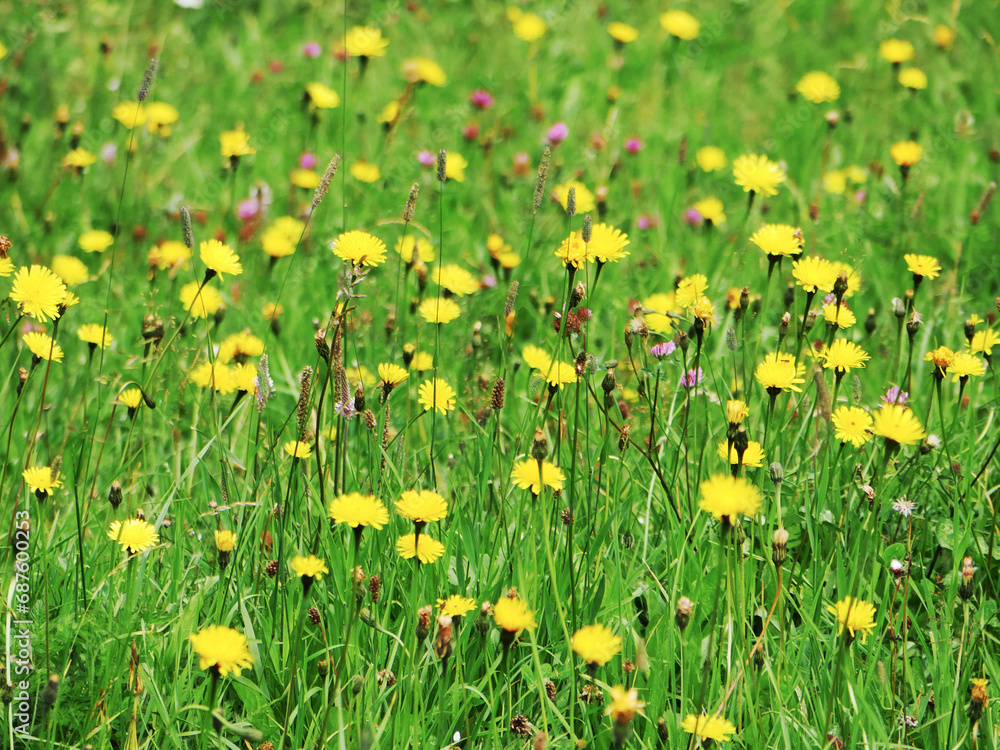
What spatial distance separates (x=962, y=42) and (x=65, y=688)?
14.3 feet

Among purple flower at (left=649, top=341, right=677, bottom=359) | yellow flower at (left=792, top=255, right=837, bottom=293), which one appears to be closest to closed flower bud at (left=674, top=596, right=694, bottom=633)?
yellow flower at (left=792, top=255, right=837, bottom=293)

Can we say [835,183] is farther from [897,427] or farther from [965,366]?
→ [897,427]

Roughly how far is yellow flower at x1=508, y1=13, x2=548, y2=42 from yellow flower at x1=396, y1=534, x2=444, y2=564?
126 inches

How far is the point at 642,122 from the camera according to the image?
12.6ft

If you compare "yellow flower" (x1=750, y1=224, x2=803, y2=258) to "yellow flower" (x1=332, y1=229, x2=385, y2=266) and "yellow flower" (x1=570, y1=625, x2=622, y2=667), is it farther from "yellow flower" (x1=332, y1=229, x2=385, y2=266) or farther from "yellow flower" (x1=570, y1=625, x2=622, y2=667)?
"yellow flower" (x1=570, y1=625, x2=622, y2=667)

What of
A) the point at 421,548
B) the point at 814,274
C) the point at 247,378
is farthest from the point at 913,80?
the point at 421,548

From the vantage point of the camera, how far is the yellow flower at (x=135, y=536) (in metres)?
1.50

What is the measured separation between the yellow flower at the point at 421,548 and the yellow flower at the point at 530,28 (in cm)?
321

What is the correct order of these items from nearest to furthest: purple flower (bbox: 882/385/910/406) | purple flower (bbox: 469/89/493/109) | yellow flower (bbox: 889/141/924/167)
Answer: purple flower (bbox: 882/385/910/406), yellow flower (bbox: 889/141/924/167), purple flower (bbox: 469/89/493/109)

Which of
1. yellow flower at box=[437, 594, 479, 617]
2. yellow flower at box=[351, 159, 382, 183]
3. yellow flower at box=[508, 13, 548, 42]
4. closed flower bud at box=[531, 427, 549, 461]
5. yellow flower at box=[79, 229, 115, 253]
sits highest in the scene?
yellow flower at box=[508, 13, 548, 42]

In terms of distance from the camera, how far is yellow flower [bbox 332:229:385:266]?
1618 millimetres

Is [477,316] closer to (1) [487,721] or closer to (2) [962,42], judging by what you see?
(1) [487,721]

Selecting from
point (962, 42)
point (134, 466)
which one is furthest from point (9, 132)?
point (962, 42)

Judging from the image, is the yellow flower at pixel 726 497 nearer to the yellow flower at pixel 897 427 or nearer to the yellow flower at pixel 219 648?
the yellow flower at pixel 897 427
